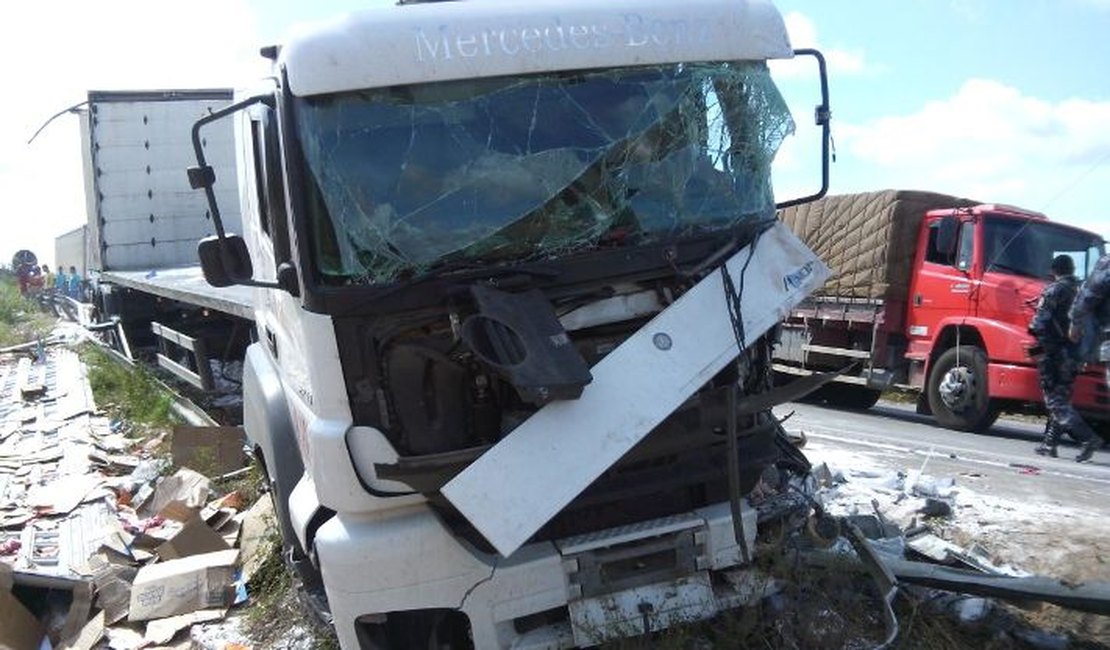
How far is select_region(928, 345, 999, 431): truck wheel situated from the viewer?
10172mm

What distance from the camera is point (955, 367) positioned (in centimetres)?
1049

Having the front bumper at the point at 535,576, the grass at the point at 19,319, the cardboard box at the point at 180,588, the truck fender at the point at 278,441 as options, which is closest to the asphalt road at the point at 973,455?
the front bumper at the point at 535,576

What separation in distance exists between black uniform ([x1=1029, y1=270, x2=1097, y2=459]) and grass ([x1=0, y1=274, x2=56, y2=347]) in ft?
59.7

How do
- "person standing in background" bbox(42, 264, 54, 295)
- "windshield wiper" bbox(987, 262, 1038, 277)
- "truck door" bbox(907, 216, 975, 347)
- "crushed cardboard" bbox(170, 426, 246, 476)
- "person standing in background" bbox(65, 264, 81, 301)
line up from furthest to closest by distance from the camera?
"person standing in background" bbox(42, 264, 54, 295), "person standing in background" bbox(65, 264, 81, 301), "truck door" bbox(907, 216, 975, 347), "windshield wiper" bbox(987, 262, 1038, 277), "crushed cardboard" bbox(170, 426, 246, 476)

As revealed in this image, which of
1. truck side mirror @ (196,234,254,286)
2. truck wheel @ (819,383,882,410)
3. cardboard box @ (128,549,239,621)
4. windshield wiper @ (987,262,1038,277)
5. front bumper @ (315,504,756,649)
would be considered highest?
truck side mirror @ (196,234,254,286)

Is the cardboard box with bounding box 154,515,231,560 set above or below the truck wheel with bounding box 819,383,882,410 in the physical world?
above

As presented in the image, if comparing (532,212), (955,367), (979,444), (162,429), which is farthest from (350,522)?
(955,367)

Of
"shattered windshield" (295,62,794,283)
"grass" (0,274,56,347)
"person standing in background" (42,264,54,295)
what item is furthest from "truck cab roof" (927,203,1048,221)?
"person standing in background" (42,264,54,295)

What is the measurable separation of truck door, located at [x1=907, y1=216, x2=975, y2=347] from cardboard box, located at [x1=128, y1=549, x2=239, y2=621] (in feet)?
27.4

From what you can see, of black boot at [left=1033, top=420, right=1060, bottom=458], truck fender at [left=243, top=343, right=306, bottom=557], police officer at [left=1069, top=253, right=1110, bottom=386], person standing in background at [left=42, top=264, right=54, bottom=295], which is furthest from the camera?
person standing in background at [left=42, top=264, right=54, bottom=295]

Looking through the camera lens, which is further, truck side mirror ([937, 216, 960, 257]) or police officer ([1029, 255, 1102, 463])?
truck side mirror ([937, 216, 960, 257])

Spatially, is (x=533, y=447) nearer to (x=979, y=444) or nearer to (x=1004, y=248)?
(x=979, y=444)

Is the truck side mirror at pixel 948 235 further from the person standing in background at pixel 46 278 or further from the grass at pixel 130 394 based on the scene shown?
the person standing in background at pixel 46 278

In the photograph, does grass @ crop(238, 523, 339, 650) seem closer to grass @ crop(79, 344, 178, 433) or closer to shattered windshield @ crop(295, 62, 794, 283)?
shattered windshield @ crop(295, 62, 794, 283)
